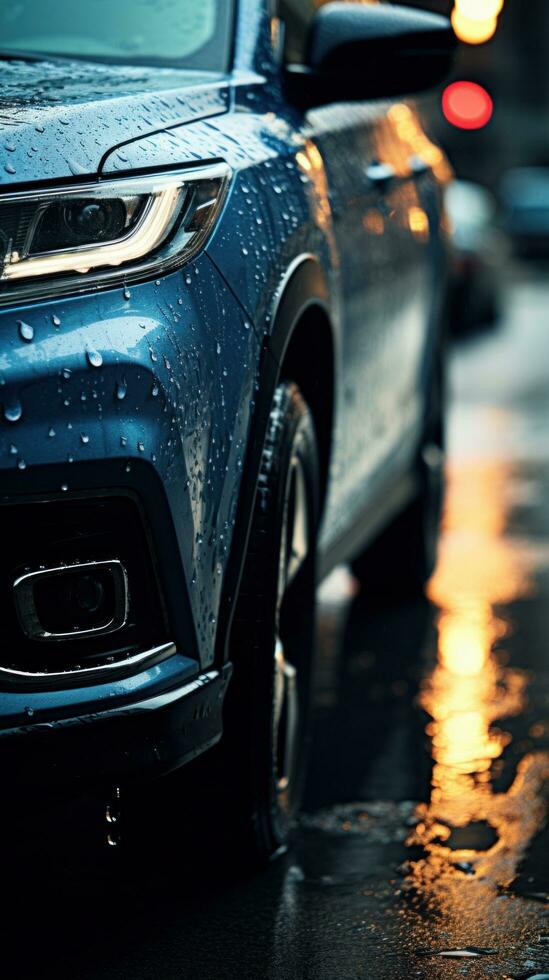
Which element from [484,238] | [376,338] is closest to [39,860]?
[376,338]

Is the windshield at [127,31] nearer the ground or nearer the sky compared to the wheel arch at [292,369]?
Result: nearer the sky

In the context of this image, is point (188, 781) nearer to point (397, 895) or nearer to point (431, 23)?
point (397, 895)

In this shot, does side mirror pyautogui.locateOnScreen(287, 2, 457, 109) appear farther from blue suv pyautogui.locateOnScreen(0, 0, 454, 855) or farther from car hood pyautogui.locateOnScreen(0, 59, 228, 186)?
car hood pyautogui.locateOnScreen(0, 59, 228, 186)

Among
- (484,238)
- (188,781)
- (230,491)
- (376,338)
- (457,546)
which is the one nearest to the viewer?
(230,491)

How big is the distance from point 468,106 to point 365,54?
14679mm

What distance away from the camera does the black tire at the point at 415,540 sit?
17.8 ft

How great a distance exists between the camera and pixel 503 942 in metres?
2.75

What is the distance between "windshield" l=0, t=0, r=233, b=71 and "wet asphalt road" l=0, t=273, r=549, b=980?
1448mm

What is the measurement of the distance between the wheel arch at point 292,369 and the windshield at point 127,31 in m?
0.48

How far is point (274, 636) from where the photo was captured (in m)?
2.86

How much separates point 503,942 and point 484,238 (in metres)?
15.7

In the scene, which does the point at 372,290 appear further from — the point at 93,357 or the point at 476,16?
the point at 476,16

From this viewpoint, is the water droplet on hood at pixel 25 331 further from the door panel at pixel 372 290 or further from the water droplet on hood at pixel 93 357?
the door panel at pixel 372 290

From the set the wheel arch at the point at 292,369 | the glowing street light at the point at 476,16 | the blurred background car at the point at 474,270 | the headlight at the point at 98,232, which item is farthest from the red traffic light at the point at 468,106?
the headlight at the point at 98,232
